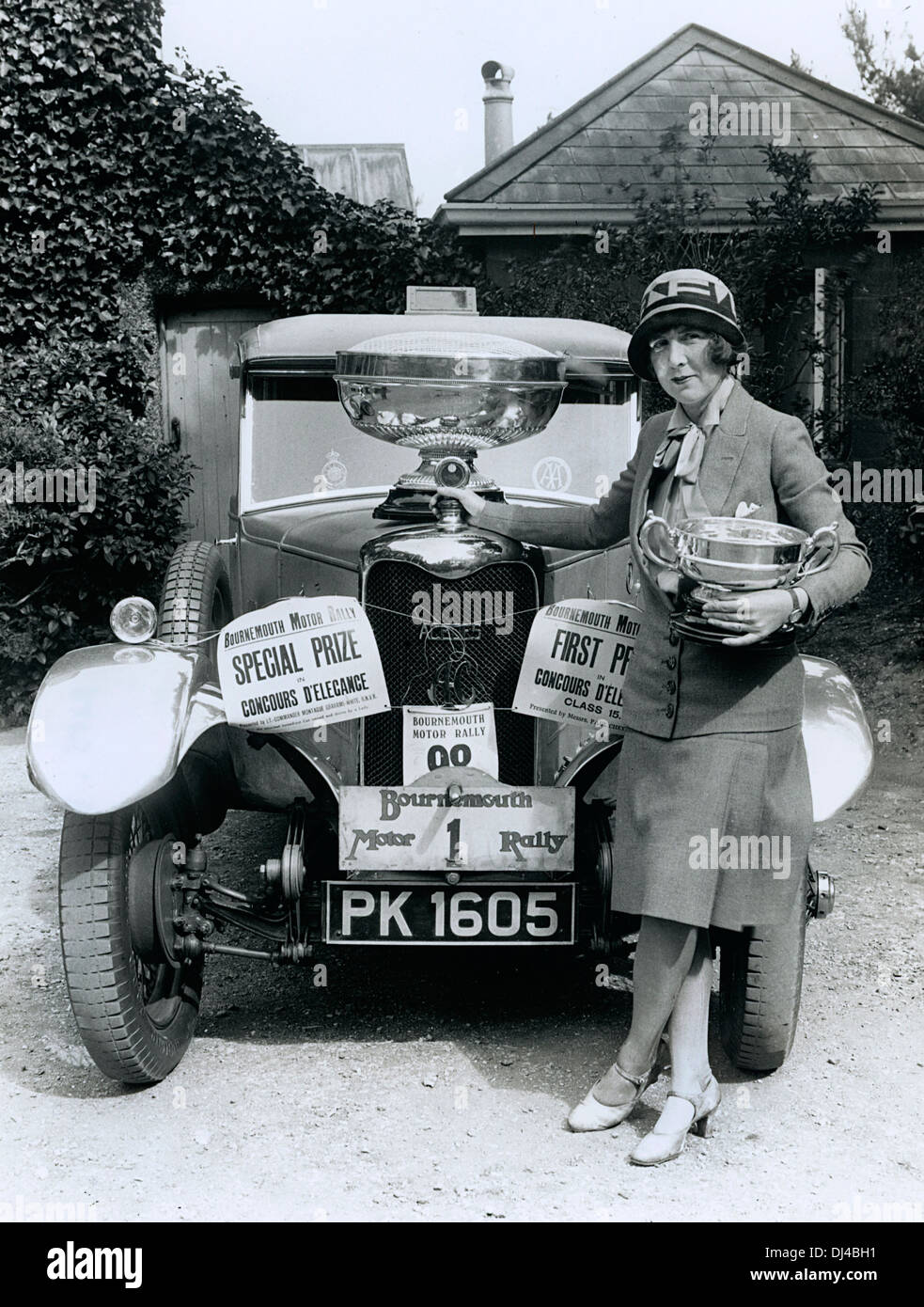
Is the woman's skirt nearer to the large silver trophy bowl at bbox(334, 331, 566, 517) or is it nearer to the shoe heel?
the shoe heel

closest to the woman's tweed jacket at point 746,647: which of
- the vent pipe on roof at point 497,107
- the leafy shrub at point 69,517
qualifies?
the leafy shrub at point 69,517

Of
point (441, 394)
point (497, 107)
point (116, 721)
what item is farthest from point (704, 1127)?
point (497, 107)

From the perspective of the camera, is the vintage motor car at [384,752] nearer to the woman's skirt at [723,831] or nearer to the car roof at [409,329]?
the woman's skirt at [723,831]

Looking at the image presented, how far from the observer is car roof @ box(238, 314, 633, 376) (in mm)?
4363

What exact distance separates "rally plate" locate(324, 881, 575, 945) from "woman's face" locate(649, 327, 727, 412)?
1262 millimetres

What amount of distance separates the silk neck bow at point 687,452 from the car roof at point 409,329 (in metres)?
1.40

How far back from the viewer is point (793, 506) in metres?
2.89

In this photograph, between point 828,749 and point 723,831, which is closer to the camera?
point 723,831

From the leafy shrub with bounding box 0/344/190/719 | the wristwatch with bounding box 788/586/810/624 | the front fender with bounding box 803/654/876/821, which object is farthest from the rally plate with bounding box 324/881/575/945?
the leafy shrub with bounding box 0/344/190/719

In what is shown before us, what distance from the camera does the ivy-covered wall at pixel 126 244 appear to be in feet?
29.2

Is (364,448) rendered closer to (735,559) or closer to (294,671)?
(294,671)

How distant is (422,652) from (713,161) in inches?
318

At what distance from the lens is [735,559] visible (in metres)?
2.73
